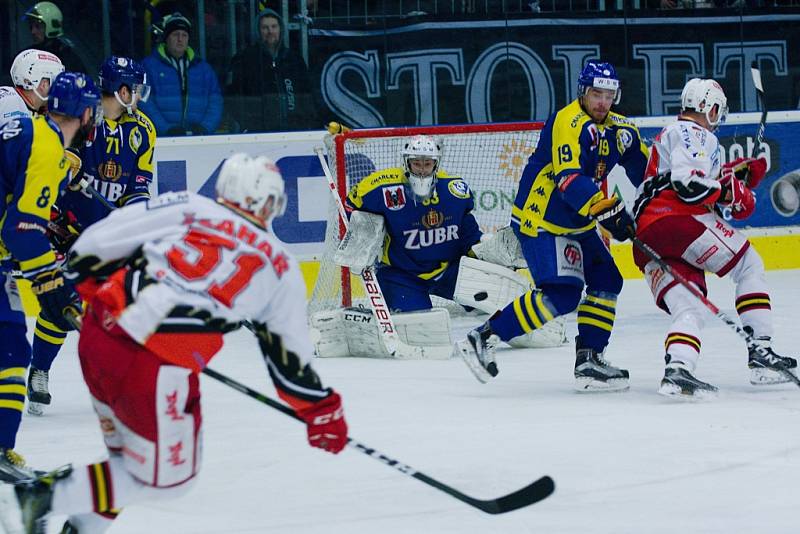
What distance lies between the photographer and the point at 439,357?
5.22m

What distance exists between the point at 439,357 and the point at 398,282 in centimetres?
45

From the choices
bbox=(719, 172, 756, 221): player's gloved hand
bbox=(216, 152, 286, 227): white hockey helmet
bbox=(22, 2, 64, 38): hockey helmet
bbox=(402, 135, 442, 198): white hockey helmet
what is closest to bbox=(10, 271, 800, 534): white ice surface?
bbox=(719, 172, 756, 221): player's gloved hand

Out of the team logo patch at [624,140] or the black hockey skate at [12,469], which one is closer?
the black hockey skate at [12,469]

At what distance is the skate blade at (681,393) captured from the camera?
4.11m

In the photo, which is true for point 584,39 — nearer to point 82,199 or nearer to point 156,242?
point 82,199

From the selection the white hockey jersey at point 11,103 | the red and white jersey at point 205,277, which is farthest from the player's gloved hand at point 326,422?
the white hockey jersey at point 11,103

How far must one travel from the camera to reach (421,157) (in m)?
5.32

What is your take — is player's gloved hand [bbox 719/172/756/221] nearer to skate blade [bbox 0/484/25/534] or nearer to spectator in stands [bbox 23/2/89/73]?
skate blade [bbox 0/484/25/534]

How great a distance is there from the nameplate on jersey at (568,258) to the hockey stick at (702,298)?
0.24 metres

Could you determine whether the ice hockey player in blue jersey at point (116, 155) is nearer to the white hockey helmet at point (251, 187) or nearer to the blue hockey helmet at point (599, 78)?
the blue hockey helmet at point (599, 78)

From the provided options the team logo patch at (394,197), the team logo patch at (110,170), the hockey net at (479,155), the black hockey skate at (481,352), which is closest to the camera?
the black hockey skate at (481,352)

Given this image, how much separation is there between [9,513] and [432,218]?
2.83 meters

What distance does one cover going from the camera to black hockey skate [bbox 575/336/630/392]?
4.40 meters

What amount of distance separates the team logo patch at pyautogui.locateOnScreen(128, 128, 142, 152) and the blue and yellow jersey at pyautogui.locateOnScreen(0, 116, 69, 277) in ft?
4.74
